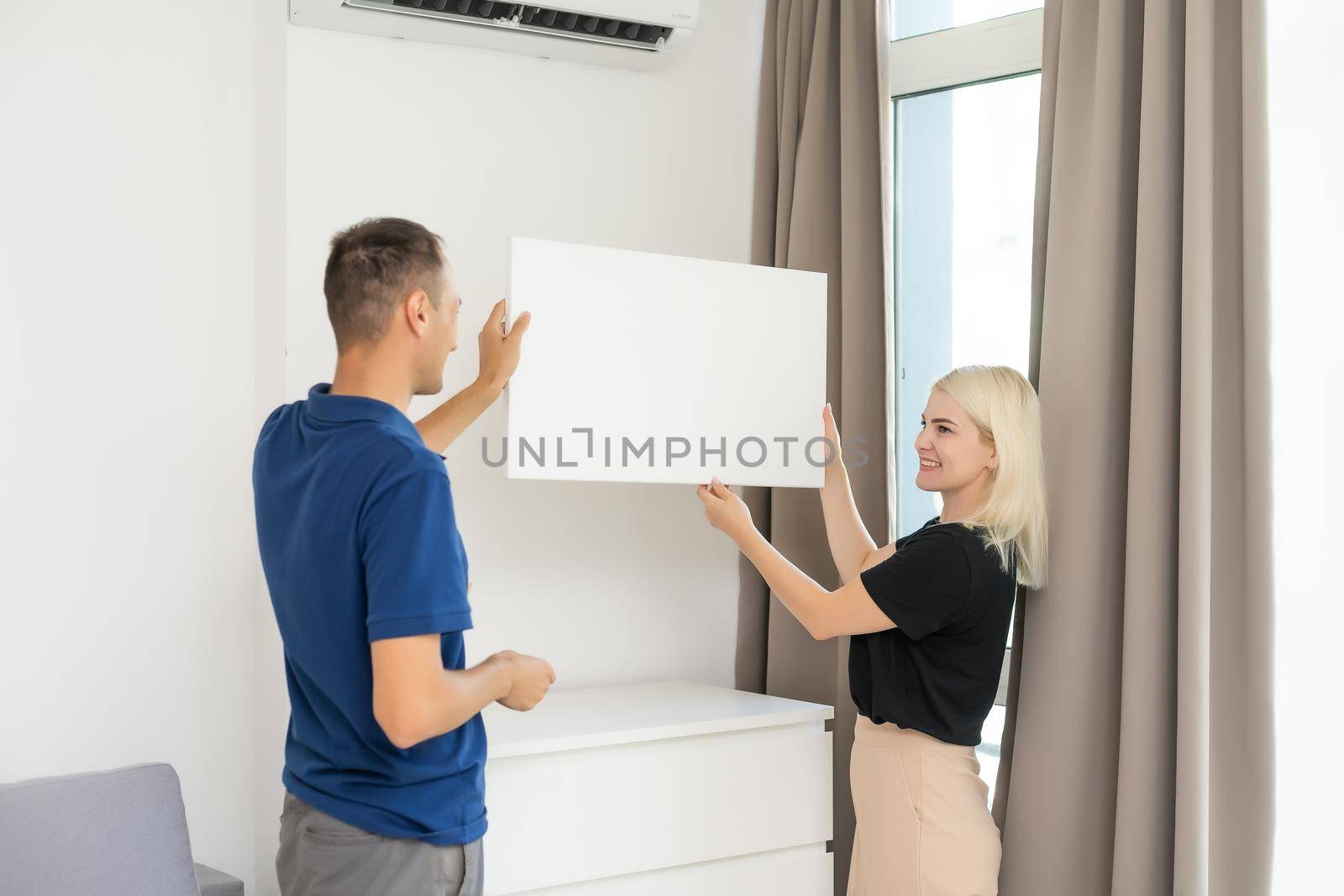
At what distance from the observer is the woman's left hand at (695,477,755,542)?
209cm

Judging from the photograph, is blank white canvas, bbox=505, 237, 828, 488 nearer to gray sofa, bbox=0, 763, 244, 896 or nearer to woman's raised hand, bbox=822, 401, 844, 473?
woman's raised hand, bbox=822, 401, 844, 473

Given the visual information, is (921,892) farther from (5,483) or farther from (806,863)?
(5,483)

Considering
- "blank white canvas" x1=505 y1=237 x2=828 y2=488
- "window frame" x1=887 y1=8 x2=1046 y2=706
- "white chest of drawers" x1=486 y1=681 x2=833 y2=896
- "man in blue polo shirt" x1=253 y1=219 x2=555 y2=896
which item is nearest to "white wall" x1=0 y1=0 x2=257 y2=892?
"white chest of drawers" x1=486 y1=681 x2=833 y2=896

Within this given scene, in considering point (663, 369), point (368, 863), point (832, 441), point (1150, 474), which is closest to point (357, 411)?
point (368, 863)

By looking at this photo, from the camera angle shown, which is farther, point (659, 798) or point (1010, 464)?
point (659, 798)

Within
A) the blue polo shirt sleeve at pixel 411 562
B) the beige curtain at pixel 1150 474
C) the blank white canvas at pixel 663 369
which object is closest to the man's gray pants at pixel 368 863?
the blue polo shirt sleeve at pixel 411 562

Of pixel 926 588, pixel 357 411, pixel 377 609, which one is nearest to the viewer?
pixel 377 609

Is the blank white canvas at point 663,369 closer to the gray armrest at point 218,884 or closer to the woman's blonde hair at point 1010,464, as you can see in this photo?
the woman's blonde hair at point 1010,464

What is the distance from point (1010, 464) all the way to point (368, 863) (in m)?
1.19

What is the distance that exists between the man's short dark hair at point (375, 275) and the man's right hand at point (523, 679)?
446 millimetres

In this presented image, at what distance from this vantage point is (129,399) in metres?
2.26

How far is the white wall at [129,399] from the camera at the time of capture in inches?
84.7

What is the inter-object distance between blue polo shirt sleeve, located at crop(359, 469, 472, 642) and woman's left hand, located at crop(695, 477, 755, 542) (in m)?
0.85

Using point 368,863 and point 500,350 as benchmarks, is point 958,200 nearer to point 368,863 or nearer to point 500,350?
point 500,350
